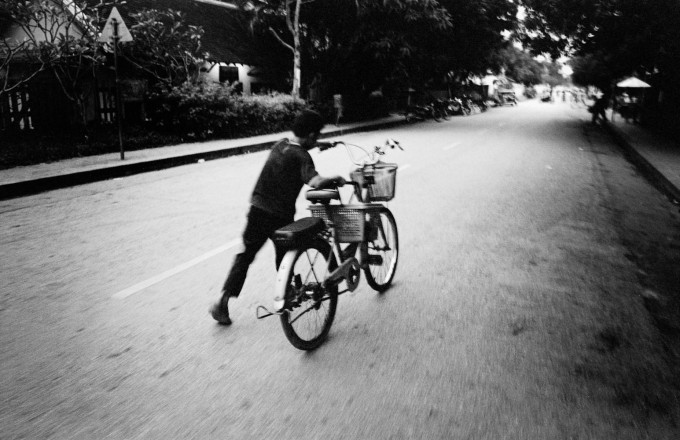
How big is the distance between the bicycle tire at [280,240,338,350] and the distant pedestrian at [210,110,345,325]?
0.29 metres

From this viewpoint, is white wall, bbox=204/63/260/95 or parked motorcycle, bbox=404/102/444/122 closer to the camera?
white wall, bbox=204/63/260/95

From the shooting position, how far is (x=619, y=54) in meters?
28.1

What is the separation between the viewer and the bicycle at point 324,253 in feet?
Answer: 11.2

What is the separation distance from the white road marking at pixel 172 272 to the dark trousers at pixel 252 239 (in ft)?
4.15

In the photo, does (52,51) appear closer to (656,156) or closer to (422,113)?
(656,156)

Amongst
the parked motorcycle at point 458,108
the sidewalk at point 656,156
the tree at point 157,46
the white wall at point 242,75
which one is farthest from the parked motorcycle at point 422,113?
the tree at point 157,46

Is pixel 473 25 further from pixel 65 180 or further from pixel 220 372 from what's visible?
pixel 220 372

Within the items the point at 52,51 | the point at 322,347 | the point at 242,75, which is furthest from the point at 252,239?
the point at 242,75

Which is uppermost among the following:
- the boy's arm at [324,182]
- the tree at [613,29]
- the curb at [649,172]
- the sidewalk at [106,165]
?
the tree at [613,29]

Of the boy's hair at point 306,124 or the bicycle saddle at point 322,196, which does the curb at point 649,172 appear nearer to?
the bicycle saddle at point 322,196

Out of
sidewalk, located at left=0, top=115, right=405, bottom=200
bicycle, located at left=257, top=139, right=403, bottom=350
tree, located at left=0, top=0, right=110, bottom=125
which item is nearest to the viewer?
bicycle, located at left=257, top=139, right=403, bottom=350

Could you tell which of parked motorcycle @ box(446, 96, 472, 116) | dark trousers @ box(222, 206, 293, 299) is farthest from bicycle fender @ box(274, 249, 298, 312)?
parked motorcycle @ box(446, 96, 472, 116)

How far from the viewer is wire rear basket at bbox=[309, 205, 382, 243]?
380 cm

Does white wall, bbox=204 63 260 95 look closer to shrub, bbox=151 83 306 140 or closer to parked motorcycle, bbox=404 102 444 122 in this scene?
shrub, bbox=151 83 306 140
